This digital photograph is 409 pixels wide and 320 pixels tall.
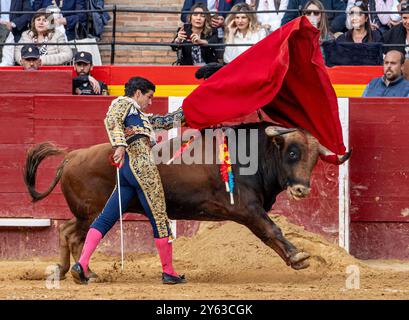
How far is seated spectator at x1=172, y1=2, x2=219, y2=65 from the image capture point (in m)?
12.0

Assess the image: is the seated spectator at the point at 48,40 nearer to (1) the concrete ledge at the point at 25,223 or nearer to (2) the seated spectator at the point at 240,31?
(2) the seated spectator at the point at 240,31

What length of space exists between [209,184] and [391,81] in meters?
2.63

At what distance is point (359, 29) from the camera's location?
38.9 feet

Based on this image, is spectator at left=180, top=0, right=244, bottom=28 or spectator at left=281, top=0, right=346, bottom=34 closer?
spectator at left=281, top=0, right=346, bottom=34

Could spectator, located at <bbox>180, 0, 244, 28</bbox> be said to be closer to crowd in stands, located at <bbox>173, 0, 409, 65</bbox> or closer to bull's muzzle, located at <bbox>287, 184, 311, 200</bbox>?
crowd in stands, located at <bbox>173, 0, 409, 65</bbox>

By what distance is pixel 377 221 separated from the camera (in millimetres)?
10656

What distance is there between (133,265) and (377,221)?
215cm

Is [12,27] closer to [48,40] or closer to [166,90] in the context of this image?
[48,40]

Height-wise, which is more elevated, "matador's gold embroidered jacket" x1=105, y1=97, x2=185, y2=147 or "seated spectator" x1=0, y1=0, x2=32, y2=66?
"seated spectator" x1=0, y1=0, x2=32, y2=66

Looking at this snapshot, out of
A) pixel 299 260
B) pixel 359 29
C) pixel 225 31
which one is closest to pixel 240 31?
pixel 225 31

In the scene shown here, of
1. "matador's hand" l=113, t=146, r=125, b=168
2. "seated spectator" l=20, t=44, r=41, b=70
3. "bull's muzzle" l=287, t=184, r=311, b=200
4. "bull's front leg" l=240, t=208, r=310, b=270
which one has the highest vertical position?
"seated spectator" l=20, t=44, r=41, b=70

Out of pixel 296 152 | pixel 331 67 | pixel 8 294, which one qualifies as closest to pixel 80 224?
pixel 8 294

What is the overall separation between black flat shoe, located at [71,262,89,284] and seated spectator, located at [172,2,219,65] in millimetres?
3803

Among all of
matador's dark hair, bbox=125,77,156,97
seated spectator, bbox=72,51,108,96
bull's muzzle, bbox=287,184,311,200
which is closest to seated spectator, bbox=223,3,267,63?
seated spectator, bbox=72,51,108,96
